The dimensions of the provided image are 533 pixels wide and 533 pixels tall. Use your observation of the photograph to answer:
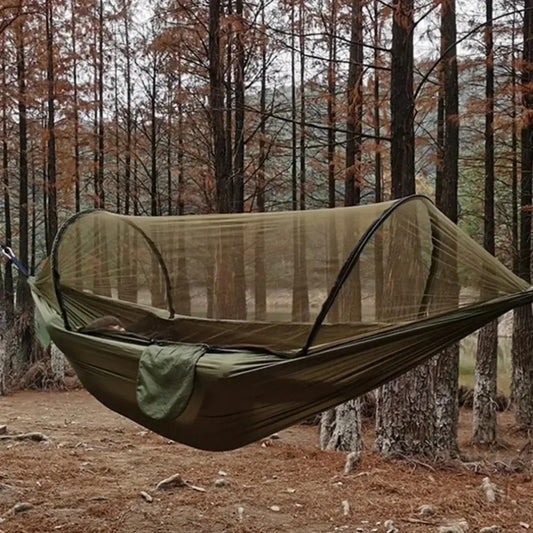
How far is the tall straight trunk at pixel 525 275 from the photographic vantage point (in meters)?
6.04

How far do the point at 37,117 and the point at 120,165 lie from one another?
160 centimetres

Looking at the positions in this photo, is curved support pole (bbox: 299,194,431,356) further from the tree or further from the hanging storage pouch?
the tree

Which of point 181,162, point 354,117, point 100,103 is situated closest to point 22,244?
point 100,103

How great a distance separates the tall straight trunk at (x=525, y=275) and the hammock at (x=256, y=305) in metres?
4.00

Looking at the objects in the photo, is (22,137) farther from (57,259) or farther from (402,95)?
(402,95)

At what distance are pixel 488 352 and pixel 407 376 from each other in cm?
306

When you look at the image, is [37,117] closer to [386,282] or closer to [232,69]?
[232,69]

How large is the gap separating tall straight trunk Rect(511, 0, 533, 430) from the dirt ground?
3.17 m

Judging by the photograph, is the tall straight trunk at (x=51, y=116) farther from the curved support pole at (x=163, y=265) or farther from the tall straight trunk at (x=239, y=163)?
the curved support pole at (x=163, y=265)

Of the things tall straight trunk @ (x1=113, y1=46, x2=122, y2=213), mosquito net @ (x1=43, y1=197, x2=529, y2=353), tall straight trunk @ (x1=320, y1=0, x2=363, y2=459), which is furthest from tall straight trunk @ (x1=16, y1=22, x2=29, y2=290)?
mosquito net @ (x1=43, y1=197, x2=529, y2=353)

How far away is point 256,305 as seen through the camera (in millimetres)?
2719

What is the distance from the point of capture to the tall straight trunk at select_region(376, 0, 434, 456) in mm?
3379

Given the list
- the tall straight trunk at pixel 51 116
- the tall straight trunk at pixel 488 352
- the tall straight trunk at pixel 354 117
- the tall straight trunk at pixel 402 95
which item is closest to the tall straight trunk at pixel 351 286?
the tall straight trunk at pixel 354 117

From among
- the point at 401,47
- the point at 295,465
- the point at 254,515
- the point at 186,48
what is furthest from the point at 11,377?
the point at 401,47
